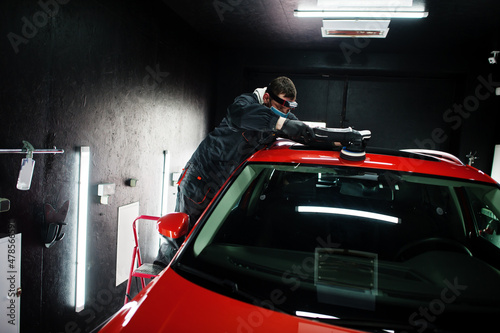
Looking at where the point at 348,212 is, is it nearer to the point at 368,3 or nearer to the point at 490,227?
the point at 490,227

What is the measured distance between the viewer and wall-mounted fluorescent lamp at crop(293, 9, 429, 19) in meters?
3.64

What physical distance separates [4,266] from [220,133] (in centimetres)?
175

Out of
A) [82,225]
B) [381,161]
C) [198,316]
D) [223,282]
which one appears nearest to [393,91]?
[381,161]

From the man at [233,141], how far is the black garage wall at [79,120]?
68 cm

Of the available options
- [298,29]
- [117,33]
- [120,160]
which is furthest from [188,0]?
[120,160]

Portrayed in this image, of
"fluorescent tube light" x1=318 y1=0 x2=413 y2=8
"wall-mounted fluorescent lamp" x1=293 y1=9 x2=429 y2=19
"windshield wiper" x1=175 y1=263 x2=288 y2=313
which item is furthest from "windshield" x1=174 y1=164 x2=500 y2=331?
"wall-mounted fluorescent lamp" x1=293 y1=9 x2=429 y2=19

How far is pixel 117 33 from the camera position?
116 inches

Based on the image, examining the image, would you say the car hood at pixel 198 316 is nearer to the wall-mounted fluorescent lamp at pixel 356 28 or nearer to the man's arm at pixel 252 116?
the man's arm at pixel 252 116

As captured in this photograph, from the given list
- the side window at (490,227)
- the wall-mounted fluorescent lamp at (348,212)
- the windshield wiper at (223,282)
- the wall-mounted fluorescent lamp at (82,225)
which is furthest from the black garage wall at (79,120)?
the side window at (490,227)

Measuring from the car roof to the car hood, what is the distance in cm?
75

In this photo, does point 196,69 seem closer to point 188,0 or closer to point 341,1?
point 188,0

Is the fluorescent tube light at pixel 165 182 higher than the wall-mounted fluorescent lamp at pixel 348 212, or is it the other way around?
the wall-mounted fluorescent lamp at pixel 348 212

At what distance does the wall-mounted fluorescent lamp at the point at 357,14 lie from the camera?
11.9 ft

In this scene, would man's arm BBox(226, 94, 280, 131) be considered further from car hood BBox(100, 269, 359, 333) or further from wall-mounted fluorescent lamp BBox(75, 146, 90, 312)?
car hood BBox(100, 269, 359, 333)
